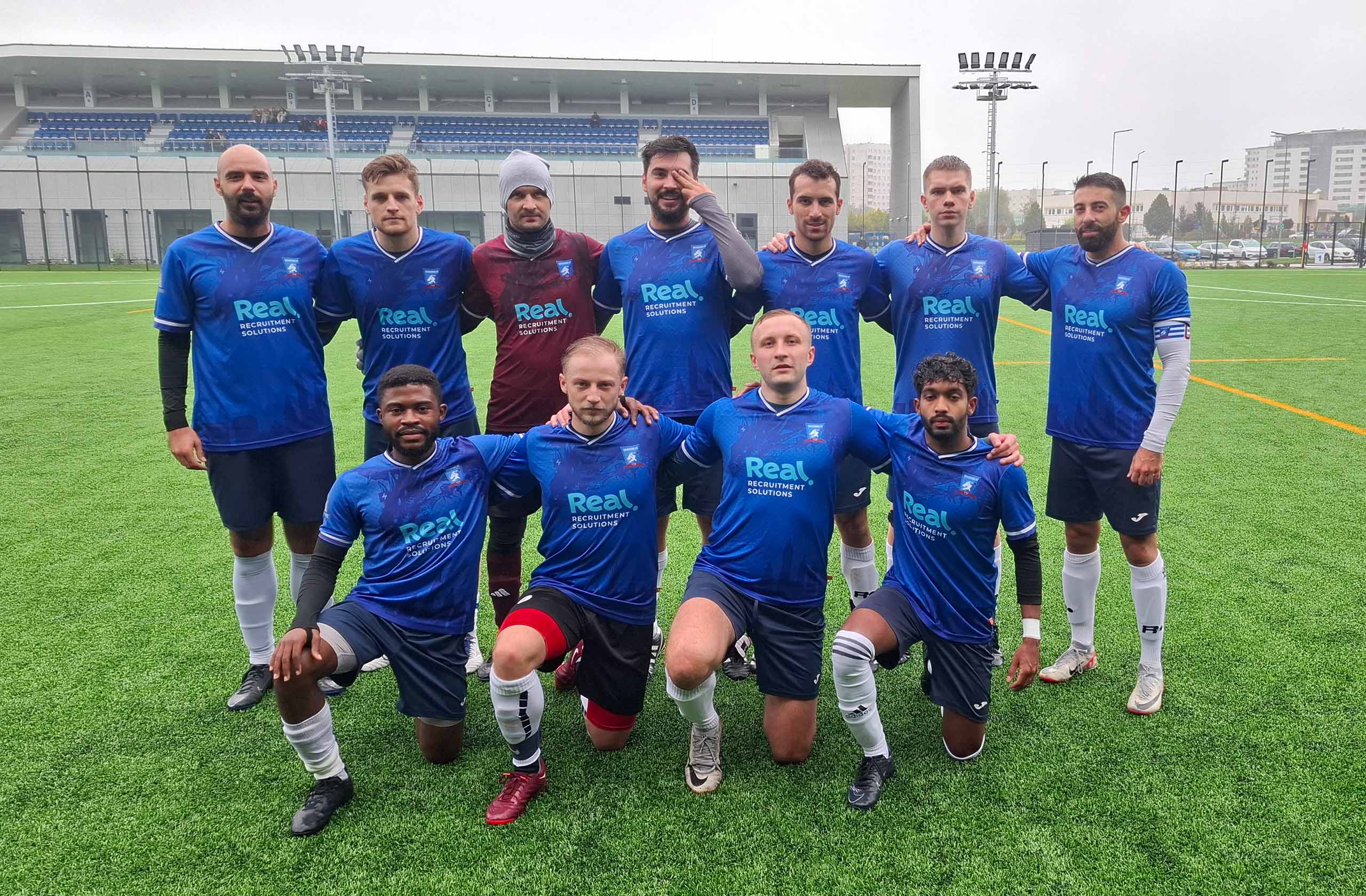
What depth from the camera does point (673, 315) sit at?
413 centimetres

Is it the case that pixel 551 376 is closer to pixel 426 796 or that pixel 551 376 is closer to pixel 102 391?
pixel 426 796

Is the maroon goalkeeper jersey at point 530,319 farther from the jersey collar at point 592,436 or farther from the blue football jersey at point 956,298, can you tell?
the blue football jersey at point 956,298

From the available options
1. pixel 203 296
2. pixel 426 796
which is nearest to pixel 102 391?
pixel 203 296

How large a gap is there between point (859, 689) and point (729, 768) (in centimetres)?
62

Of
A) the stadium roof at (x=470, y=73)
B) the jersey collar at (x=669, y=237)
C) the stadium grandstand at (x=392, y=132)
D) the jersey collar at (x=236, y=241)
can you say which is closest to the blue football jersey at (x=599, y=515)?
the jersey collar at (x=669, y=237)

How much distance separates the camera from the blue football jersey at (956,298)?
Result: 425cm

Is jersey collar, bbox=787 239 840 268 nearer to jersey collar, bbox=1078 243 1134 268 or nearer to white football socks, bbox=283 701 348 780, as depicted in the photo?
jersey collar, bbox=1078 243 1134 268

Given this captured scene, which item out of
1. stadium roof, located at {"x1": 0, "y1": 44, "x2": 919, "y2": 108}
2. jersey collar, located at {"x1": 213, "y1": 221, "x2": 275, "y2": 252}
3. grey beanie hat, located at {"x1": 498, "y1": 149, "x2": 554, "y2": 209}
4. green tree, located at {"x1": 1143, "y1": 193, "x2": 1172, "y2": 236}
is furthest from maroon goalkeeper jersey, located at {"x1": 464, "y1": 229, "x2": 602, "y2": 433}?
green tree, located at {"x1": 1143, "y1": 193, "x2": 1172, "y2": 236}

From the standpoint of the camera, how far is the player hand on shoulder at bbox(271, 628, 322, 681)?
305 centimetres

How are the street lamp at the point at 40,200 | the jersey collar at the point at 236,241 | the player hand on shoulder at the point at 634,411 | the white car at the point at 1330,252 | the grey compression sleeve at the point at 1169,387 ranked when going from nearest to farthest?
the player hand on shoulder at the point at 634,411 → the grey compression sleeve at the point at 1169,387 → the jersey collar at the point at 236,241 → the street lamp at the point at 40,200 → the white car at the point at 1330,252

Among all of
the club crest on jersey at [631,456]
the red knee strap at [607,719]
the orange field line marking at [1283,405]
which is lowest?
the red knee strap at [607,719]

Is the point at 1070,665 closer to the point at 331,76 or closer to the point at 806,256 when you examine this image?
the point at 806,256

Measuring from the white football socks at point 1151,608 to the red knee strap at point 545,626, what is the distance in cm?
256

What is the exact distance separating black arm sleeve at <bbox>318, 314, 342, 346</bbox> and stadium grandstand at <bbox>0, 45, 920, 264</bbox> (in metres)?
39.5
